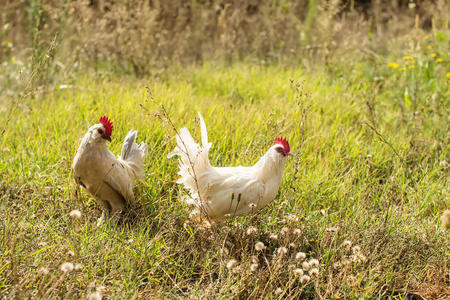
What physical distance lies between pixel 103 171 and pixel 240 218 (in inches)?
41.0

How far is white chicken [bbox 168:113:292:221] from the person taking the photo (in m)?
2.82

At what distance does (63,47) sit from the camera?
5.93 meters

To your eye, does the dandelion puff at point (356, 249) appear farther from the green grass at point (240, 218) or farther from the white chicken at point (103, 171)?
the white chicken at point (103, 171)

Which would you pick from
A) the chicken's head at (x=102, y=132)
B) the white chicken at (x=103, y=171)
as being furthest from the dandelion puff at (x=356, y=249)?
the chicken's head at (x=102, y=132)

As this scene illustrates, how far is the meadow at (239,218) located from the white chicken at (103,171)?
5.7 inches

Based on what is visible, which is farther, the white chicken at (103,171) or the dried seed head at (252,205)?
the white chicken at (103,171)

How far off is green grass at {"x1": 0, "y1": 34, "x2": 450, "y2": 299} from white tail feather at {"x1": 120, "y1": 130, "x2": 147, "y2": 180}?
0.16 metres

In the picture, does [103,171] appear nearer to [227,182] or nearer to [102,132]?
[102,132]

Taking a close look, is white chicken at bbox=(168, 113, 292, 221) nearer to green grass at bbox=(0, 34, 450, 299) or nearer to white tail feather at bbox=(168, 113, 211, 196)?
white tail feather at bbox=(168, 113, 211, 196)

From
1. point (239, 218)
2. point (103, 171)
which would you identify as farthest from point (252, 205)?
point (103, 171)

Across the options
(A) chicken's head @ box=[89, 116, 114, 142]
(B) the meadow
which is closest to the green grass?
(B) the meadow

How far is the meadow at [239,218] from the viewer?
2422 millimetres

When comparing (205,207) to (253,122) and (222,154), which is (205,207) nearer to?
(222,154)

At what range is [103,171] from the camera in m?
2.82
